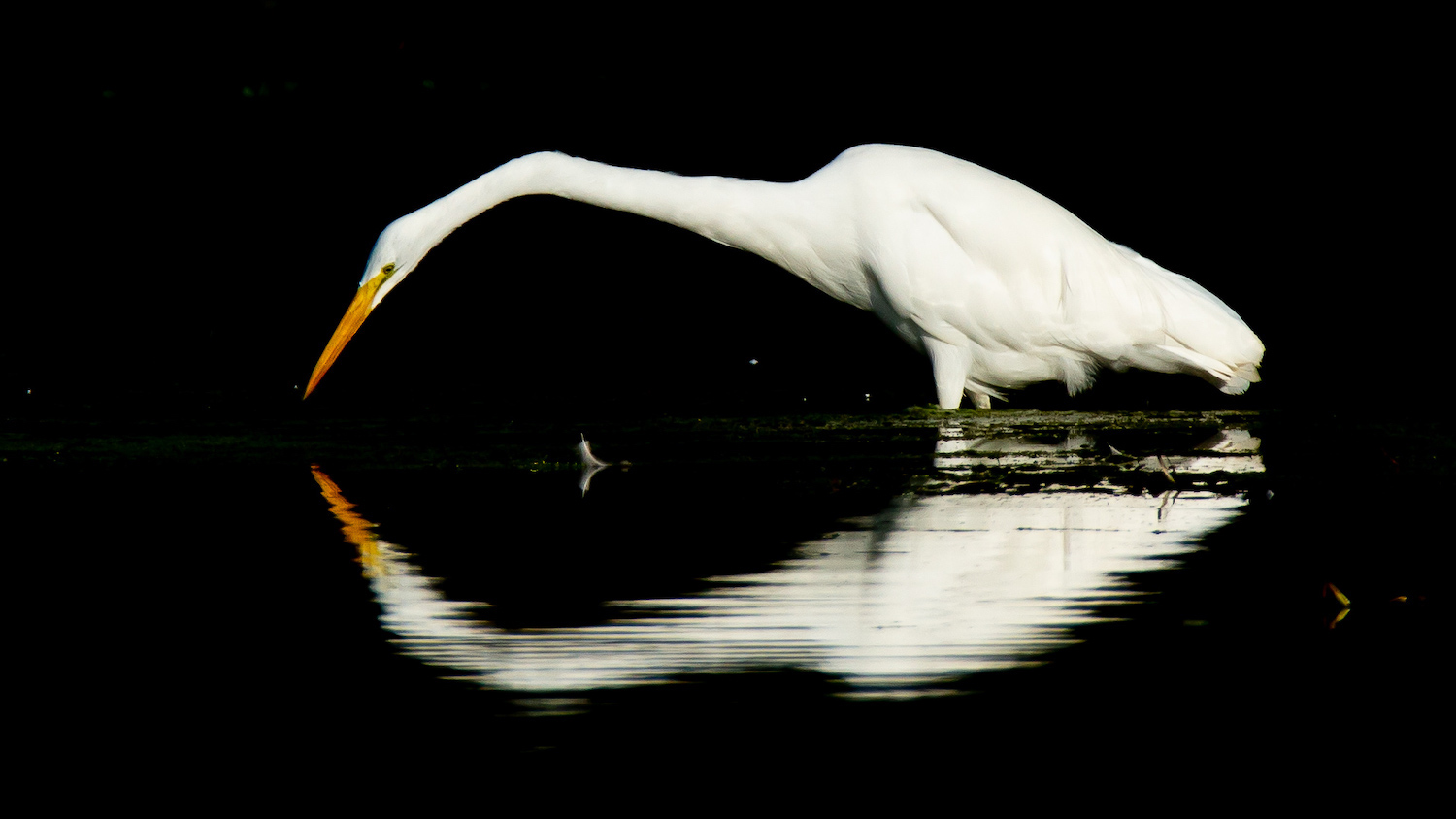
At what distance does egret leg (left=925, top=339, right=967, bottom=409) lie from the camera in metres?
4.43

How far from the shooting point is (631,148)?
9.12 meters

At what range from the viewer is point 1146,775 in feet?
5.58

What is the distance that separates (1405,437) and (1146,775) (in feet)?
8.22

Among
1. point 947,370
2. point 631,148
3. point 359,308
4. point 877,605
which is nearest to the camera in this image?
point 877,605

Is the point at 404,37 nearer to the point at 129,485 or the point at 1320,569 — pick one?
the point at 129,485

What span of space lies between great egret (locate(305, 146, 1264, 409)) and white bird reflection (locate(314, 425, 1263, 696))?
1346 millimetres

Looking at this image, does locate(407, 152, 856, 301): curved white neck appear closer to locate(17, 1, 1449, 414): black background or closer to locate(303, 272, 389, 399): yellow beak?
locate(303, 272, 389, 399): yellow beak

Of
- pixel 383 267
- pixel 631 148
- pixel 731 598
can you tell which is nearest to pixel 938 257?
pixel 383 267

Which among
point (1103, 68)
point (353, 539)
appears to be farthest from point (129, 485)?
→ point (1103, 68)

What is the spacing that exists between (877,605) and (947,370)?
217 centimetres

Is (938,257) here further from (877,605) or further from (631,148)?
(631,148)

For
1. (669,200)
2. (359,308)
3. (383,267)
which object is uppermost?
(669,200)

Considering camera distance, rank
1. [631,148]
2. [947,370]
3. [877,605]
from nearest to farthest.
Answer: [877,605]
[947,370]
[631,148]

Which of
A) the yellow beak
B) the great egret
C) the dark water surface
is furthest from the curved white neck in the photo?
the dark water surface
